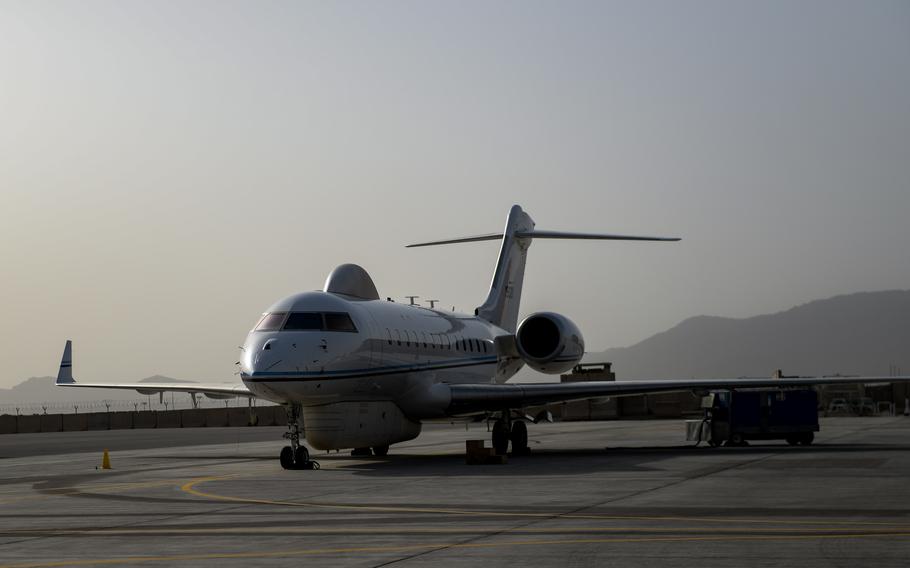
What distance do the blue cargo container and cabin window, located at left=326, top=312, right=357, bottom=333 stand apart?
10561 mm

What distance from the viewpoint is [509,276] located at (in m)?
38.8

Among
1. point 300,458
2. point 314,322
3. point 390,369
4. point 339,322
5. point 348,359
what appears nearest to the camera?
point 300,458

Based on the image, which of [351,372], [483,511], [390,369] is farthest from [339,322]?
[483,511]

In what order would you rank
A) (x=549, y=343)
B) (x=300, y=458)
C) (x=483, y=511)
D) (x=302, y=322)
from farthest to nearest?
1. (x=549, y=343)
2. (x=302, y=322)
3. (x=300, y=458)
4. (x=483, y=511)

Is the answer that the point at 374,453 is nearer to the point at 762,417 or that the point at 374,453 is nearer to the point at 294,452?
the point at 294,452

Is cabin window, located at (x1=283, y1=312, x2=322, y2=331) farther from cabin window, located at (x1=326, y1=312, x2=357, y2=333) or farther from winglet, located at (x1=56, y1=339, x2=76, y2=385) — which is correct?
winglet, located at (x1=56, y1=339, x2=76, y2=385)

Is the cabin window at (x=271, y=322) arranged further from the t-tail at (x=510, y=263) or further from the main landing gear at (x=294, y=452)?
the t-tail at (x=510, y=263)

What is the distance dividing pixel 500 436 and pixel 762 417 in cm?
706

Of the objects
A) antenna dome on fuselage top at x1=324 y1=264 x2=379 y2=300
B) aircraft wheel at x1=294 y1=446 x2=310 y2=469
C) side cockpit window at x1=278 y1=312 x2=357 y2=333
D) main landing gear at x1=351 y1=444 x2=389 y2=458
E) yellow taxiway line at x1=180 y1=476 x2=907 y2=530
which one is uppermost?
antenna dome on fuselage top at x1=324 y1=264 x2=379 y2=300

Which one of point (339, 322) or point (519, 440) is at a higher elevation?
point (339, 322)

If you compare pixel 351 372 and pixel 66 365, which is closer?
pixel 351 372

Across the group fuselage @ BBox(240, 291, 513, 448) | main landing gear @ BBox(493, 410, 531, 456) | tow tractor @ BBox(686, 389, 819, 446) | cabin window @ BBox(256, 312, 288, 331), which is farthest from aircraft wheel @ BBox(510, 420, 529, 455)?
cabin window @ BBox(256, 312, 288, 331)

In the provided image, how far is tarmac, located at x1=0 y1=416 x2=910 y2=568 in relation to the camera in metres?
11.4

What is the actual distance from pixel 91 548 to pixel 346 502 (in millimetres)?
Answer: 5159
